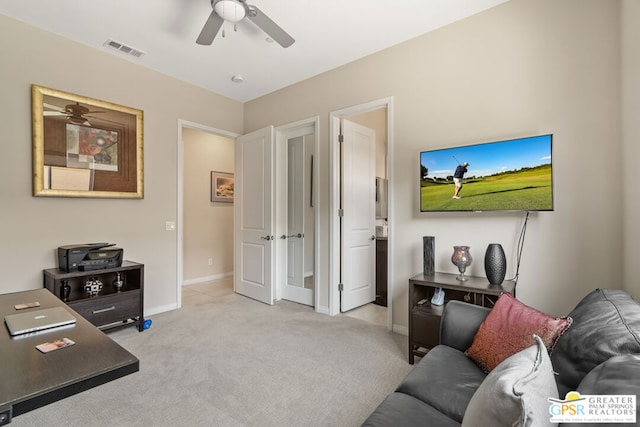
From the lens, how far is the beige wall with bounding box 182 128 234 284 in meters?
5.38

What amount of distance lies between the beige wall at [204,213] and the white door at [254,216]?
1157 millimetres

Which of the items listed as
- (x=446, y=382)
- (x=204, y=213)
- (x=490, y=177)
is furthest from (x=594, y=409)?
(x=204, y=213)

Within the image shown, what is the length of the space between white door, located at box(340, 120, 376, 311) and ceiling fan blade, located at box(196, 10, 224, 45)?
5.95 feet

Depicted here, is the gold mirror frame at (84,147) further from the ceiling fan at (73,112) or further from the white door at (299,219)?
the white door at (299,219)

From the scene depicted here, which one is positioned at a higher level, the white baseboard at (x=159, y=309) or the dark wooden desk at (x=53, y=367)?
the dark wooden desk at (x=53, y=367)

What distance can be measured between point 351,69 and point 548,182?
2.36m

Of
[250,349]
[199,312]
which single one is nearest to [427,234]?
[250,349]

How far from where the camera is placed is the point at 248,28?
116 inches

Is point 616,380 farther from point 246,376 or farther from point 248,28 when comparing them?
point 248,28

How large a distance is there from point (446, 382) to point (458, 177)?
5.86ft

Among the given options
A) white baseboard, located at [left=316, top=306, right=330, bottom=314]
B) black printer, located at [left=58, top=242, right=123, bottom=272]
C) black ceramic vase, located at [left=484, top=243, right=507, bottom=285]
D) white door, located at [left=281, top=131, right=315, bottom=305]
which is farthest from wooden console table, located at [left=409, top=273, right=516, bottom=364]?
black printer, located at [left=58, top=242, right=123, bottom=272]

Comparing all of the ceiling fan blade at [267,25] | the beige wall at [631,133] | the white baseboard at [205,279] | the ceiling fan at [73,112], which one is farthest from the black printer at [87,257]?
the beige wall at [631,133]

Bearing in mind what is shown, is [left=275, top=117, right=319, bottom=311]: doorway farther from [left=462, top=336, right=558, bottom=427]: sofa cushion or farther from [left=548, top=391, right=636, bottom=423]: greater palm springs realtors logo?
[left=548, top=391, right=636, bottom=423]: greater palm springs realtors logo

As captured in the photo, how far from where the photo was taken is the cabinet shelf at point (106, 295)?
2867mm
